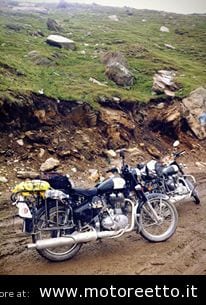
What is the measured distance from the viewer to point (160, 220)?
7.27m

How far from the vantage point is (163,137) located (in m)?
15.2

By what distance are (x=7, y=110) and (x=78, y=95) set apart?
10.4 ft

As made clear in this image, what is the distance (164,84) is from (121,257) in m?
12.4

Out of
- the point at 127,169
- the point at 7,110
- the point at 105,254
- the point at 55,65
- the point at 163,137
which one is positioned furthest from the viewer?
the point at 55,65

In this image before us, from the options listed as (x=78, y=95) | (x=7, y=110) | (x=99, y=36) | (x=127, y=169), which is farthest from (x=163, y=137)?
(x=99, y=36)

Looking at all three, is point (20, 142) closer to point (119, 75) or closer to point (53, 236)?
point (53, 236)

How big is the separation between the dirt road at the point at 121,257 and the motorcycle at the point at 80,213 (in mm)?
225

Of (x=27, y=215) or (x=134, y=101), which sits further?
(x=134, y=101)

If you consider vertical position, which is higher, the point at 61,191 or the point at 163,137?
the point at 163,137

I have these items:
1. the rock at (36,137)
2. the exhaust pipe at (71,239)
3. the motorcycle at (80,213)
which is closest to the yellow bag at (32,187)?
the motorcycle at (80,213)

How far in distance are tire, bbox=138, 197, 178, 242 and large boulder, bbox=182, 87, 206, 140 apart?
29.3 feet

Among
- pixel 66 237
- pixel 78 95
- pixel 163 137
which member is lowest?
pixel 66 237
